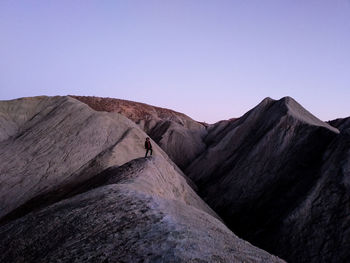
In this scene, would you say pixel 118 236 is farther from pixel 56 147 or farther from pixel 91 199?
pixel 56 147

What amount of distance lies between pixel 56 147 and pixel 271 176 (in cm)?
1101

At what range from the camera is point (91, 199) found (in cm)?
671

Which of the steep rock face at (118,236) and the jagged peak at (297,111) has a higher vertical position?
the jagged peak at (297,111)

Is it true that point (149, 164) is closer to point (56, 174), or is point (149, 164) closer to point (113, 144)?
point (56, 174)

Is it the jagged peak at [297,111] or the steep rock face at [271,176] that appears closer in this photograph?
the steep rock face at [271,176]

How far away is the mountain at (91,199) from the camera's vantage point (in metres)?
4.43

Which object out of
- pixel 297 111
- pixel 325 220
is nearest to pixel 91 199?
pixel 325 220

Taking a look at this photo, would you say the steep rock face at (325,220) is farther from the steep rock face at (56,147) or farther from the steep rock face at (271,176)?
the steep rock face at (56,147)

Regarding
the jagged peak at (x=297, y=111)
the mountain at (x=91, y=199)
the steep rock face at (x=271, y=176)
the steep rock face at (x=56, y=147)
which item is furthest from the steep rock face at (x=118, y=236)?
the jagged peak at (x=297, y=111)

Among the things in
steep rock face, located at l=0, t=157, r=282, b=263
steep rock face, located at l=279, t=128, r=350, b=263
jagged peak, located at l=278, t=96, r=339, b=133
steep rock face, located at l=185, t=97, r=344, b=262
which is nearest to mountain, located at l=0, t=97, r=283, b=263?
steep rock face, located at l=0, t=157, r=282, b=263

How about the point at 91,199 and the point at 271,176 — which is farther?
the point at 271,176

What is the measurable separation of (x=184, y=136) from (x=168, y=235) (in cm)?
2796

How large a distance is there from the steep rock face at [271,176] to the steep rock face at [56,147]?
5.05 m

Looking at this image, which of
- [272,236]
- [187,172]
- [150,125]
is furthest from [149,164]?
[150,125]
